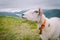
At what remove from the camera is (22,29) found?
179 cm

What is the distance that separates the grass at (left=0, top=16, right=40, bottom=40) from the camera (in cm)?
175

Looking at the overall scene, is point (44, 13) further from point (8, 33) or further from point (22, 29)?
point (8, 33)

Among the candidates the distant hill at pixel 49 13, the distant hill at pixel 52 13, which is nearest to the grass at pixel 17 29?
the distant hill at pixel 49 13

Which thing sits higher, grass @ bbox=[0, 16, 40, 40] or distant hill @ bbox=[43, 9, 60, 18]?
distant hill @ bbox=[43, 9, 60, 18]

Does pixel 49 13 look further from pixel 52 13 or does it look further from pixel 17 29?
pixel 17 29

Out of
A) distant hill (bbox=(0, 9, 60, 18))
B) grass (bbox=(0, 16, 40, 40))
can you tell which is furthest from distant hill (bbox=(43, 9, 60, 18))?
grass (bbox=(0, 16, 40, 40))

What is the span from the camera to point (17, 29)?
178cm

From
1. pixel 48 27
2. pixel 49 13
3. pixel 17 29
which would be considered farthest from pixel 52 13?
pixel 17 29

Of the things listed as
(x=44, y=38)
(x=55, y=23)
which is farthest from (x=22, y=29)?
(x=55, y=23)

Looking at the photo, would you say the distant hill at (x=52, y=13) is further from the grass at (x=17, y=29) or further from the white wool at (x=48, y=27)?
the grass at (x=17, y=29)

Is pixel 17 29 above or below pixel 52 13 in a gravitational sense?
below

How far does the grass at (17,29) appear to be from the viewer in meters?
1.75

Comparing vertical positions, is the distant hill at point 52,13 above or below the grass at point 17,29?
above

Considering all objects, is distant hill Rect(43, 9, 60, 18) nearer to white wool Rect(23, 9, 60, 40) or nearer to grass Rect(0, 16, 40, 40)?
white wool Rect(23, 9, 60, 40)
